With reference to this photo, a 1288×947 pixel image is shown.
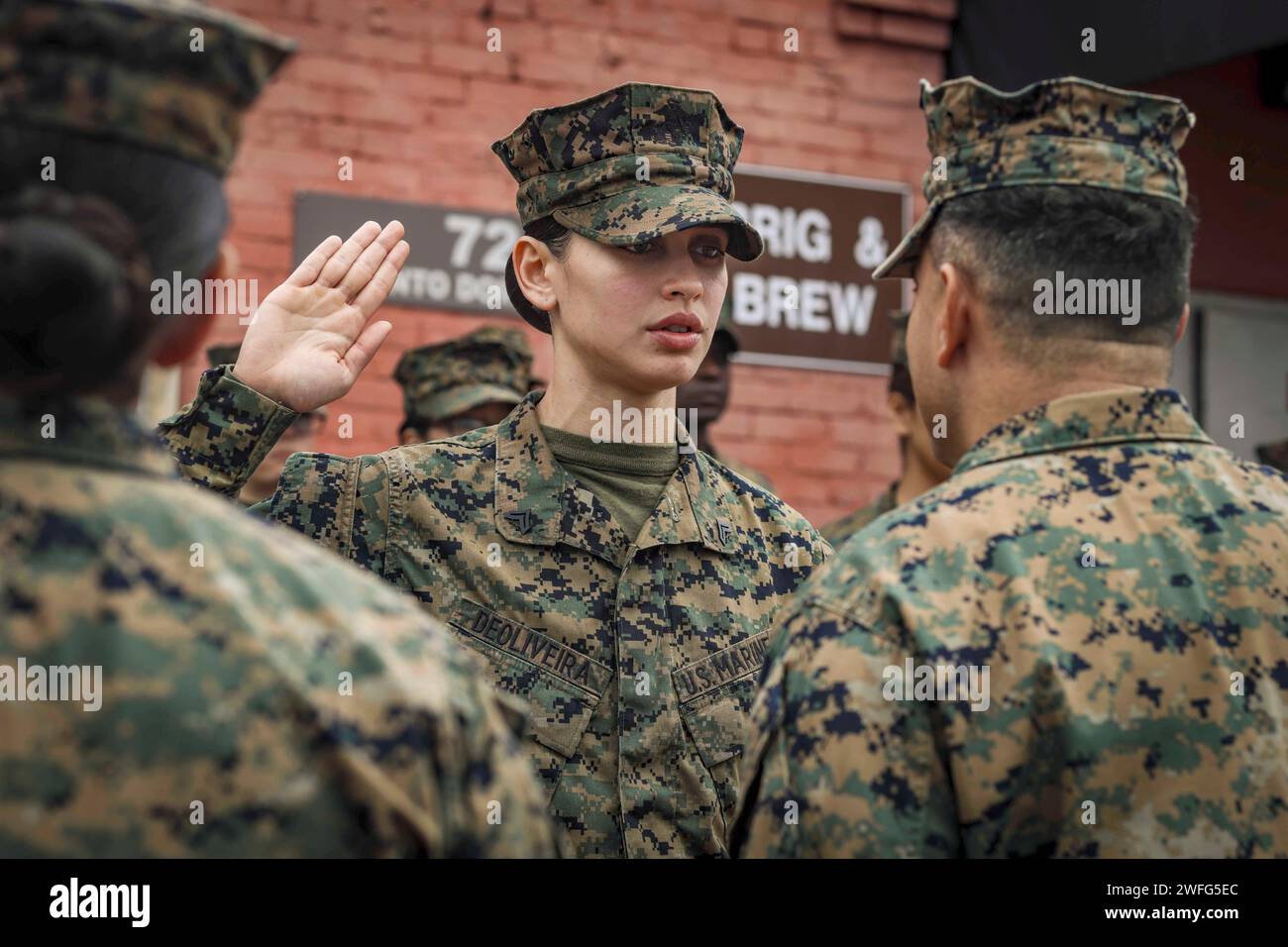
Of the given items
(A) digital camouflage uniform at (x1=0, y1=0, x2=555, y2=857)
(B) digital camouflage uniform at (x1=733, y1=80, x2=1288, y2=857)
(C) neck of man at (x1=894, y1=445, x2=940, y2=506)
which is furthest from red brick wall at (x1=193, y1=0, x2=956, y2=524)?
(A) digital camouflage uniform at (x1=0, y1=0, x2=555, y2=857)

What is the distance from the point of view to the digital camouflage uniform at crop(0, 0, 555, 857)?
119 cm

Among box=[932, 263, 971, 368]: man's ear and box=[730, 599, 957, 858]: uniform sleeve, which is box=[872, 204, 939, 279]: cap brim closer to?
box=[932, 263, 971, 368]: man's ear

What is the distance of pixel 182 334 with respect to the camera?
1367mm

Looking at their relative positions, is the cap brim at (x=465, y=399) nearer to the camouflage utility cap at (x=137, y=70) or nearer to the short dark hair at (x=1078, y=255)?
the short dark hair at (x=1078, y=255)

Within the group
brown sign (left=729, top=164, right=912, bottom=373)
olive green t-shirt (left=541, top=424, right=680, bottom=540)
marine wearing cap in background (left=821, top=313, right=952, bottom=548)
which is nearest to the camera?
olive green t-shirt (left=541, top=424, right=680, bottom=540)

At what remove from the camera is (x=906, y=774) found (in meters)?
1.74

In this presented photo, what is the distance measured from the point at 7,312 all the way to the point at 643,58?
4.93 m

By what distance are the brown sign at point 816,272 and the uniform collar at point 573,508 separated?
3127mm

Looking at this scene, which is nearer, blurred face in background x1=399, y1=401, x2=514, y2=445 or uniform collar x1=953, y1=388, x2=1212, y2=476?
uniform collar x1=953, y1=388, x2=1212, y2=476

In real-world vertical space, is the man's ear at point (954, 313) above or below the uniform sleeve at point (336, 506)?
above

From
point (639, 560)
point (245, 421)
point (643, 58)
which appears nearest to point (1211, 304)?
point (643, 58)

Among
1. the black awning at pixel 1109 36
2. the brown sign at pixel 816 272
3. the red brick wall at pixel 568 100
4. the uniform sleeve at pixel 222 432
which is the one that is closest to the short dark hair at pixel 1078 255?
the uniform sleeve at pixel 222 432

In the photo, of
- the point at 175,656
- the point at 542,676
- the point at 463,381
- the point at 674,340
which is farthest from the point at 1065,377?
the point at 463,381

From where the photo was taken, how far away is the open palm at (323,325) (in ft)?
8.50
